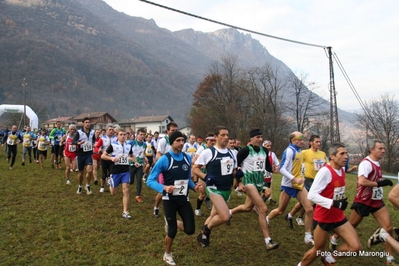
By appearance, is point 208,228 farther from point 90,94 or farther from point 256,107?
point 90,94

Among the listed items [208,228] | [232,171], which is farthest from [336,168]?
[208,228]

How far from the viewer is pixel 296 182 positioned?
20.7 ft

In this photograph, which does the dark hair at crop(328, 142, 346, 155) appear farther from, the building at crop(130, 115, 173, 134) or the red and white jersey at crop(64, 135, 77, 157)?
the building at crop(130, 115, 173, 134)

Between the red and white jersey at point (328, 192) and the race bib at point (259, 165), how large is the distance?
184cm

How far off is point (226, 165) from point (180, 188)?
1.05 m

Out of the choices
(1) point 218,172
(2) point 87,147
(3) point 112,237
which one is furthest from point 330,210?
(2) point 87,147

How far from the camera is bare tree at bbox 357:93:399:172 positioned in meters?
41.2

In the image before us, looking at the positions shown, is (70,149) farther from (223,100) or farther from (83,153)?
(223,100)

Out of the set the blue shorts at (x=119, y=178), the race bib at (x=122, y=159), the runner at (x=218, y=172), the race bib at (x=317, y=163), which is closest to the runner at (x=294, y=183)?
the race bib at (x=317, y=163)

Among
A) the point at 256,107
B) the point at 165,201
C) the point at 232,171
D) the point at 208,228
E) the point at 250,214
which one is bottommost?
the point at 250,214

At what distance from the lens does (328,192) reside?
15.5ft

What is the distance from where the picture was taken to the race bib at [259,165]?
648 centimetres

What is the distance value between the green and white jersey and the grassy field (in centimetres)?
133

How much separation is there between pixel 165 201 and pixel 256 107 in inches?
1917
